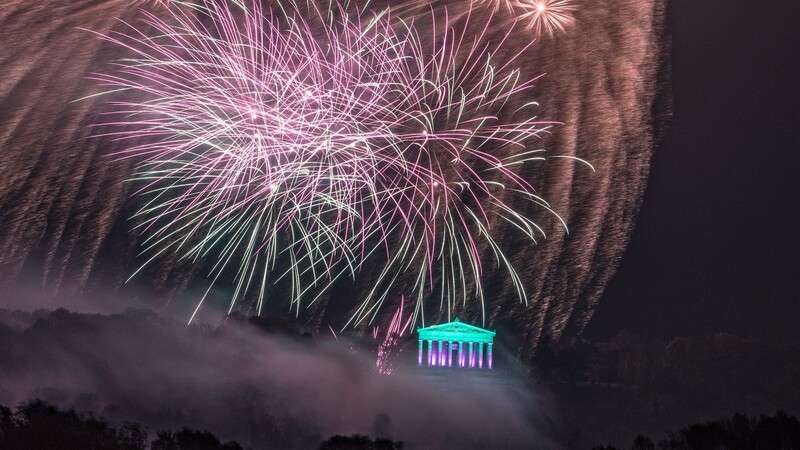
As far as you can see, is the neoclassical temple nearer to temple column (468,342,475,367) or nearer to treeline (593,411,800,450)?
temple column (468,342,475,367)

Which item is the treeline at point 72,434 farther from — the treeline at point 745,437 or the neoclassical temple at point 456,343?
the neoclassical temple at point 456,343

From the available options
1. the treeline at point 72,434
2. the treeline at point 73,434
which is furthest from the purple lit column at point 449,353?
the treeline at point 72,434

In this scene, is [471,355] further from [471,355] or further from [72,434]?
[72,434]

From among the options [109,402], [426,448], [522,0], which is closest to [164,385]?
[109,402]

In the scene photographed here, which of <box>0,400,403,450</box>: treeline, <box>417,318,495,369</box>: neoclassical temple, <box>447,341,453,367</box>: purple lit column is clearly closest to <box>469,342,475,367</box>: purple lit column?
<box>417,318,495,369</box>: neoclassical temple

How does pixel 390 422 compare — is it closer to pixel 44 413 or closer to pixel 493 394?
pixel 493 394
